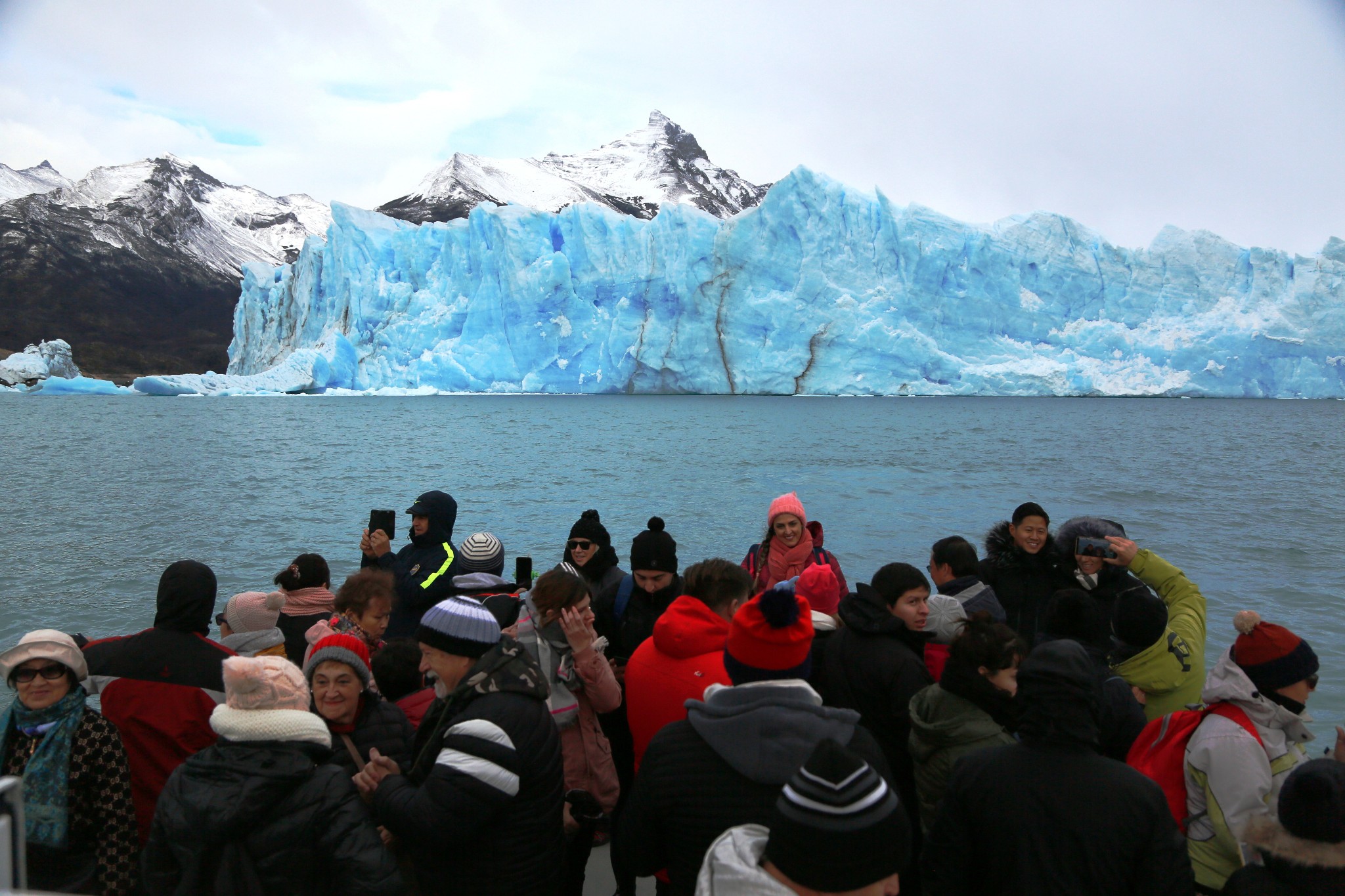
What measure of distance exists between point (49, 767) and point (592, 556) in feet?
5.42

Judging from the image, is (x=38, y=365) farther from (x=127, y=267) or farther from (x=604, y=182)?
(x=604, y=182)

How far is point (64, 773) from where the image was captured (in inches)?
67.9

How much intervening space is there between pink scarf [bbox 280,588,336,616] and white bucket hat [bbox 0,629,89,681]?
1.19 m

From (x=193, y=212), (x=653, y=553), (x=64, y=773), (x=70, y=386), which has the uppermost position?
(x=193, y=212)

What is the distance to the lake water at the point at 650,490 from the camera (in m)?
8.12

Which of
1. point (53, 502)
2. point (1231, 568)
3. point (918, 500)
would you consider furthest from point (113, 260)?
point (1231, 568)

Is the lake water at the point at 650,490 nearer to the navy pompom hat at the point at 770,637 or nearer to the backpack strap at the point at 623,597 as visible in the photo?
the backpack strap at the point at 623,597

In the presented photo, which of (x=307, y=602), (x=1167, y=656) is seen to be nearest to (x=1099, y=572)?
(x=1167, y=656)

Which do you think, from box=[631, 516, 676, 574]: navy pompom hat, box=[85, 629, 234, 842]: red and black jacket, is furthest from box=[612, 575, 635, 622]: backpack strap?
box=[85, 629, 234, 842]: red and black jacket

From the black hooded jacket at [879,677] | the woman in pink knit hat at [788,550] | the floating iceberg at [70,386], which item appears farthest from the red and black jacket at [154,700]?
the floating iceberg at [70,386]

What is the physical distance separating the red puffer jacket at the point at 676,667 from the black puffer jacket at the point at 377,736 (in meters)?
0.49

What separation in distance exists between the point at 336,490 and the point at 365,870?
13493 mm

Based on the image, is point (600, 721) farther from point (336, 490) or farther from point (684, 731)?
point (336, 490)

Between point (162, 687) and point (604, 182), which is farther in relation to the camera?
point (604, 182)
